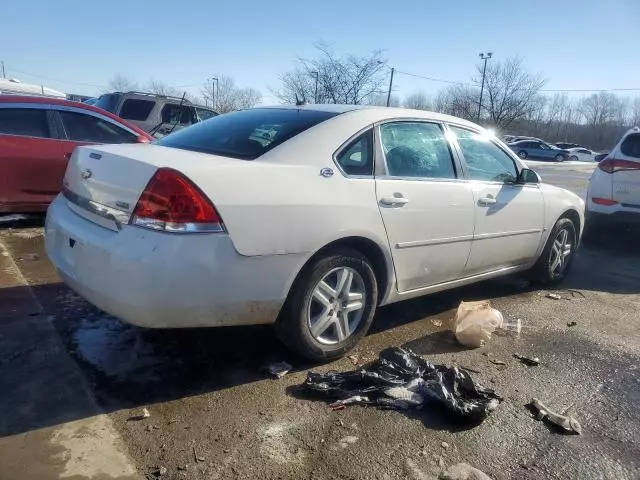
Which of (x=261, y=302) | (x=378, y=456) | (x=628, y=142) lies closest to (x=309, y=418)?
(x=378, y=456)

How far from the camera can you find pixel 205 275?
2.66 metres

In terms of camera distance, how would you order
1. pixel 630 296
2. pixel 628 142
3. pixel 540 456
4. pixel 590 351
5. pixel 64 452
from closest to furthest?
1. pixel 64 452
2. pixel 540 456
3. pixel 590 351
4. pixel 630 296
5. pixel 628 142

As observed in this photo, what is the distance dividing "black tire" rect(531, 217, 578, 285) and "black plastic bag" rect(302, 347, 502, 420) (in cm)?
237

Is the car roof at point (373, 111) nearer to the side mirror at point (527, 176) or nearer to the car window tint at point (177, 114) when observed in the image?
the side mirror at point (527, 176)

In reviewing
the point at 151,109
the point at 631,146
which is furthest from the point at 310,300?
the point at 151,109

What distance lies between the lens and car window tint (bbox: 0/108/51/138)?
612cm

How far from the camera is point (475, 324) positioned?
3725mm

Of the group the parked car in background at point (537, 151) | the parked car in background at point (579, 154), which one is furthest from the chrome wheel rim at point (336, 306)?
the parked car in background at point (579, 154)

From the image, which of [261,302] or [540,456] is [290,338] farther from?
[540,456]

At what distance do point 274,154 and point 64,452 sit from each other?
69.6 inches

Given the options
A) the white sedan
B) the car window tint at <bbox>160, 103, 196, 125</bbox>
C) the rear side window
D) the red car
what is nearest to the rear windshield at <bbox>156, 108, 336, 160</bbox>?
the white sedan

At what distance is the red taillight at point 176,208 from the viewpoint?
2.64 meters

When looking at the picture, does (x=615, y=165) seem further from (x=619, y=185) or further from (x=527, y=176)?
(x=527, y=176)

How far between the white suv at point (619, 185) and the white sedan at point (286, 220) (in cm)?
350
